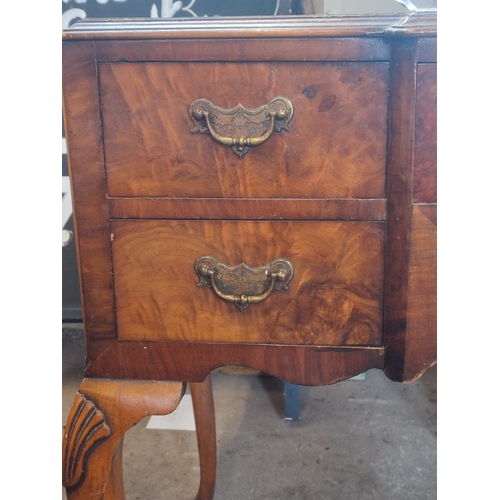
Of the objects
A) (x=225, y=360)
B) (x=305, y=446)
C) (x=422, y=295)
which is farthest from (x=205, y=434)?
(x=422, y=295)

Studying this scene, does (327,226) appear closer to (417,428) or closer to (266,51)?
(266,51)

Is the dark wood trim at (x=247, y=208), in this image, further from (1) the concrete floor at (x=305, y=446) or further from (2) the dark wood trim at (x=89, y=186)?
(1) the concrete floor at (x=305, y=446)

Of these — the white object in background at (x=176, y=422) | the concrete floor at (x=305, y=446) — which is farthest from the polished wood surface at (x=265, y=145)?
the white object in background at (x=176, y=422)

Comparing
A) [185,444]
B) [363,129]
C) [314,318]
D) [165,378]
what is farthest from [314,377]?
[185,444]

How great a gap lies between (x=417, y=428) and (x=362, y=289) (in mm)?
839

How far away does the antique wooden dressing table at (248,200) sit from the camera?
0.56 meters

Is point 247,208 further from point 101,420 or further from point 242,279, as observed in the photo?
point 101,420

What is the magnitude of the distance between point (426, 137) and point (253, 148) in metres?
0.18

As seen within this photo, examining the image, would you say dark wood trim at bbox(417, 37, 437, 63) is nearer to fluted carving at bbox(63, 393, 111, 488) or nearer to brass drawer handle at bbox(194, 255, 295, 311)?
brass drawer handle at bbox(194, 255, 295, 311)

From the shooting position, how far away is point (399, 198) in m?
0.58

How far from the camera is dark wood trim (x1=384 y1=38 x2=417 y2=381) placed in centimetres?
55

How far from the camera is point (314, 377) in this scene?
25.4 inches

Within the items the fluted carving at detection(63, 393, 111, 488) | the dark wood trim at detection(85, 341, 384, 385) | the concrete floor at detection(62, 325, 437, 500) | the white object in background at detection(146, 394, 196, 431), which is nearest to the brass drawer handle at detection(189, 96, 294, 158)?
the dark wood trim at detection(85, 341, 384, 385)

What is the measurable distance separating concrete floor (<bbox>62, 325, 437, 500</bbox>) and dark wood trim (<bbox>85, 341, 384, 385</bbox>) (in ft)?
1.86
